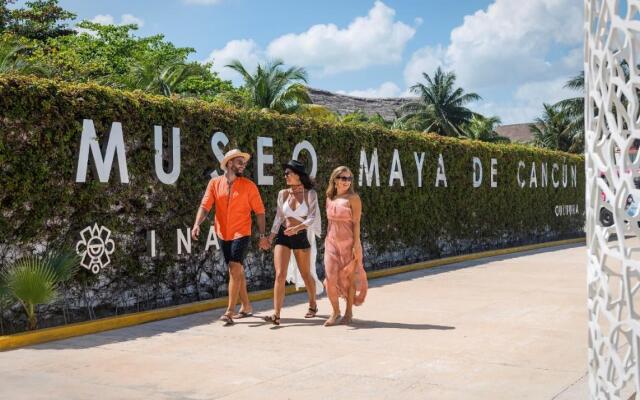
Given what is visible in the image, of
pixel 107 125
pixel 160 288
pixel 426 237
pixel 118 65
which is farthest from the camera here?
pixel 118 65

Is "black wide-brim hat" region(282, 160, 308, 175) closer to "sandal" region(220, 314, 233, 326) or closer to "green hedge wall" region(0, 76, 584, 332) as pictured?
"sandal" region(220, 314, 233, 326)

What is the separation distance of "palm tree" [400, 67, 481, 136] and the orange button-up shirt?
46924mm

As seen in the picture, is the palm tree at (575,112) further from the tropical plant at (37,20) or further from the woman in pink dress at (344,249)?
the woman in pink dress at (344,249)

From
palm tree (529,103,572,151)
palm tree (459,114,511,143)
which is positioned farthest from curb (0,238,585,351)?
palm tree (529,103,572,151)

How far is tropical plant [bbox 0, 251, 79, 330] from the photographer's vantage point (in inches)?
327

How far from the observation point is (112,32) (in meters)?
47.1

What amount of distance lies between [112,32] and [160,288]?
3939cm

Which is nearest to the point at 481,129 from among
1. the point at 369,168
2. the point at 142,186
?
the point at 369,168

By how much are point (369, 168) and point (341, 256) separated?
21.5ft

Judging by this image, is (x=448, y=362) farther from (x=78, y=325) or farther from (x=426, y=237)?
(x=426, y=237)

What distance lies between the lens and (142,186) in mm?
10375

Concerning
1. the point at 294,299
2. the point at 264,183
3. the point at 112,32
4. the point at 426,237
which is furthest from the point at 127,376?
the point at 112,32

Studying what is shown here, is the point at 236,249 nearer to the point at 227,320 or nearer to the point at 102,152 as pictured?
the point at 227,320

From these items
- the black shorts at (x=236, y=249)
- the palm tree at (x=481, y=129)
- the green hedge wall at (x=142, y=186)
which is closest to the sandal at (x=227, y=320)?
the black shorts at (x=236, y=249)
